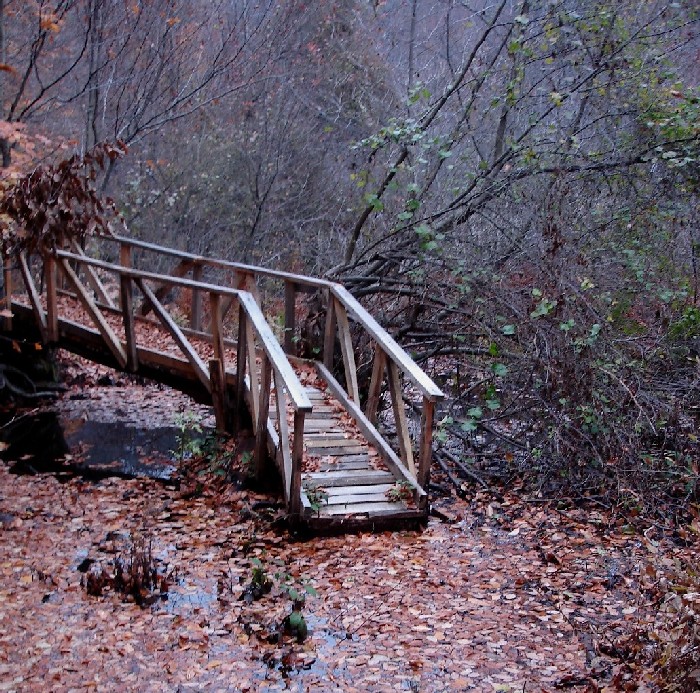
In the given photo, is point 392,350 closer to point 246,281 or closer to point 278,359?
point 278,359

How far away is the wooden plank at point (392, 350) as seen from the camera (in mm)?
6008

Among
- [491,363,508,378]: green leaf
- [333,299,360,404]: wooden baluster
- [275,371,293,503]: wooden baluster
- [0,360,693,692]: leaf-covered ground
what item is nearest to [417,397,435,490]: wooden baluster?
[0,360,693,692]: leaf-covered ground

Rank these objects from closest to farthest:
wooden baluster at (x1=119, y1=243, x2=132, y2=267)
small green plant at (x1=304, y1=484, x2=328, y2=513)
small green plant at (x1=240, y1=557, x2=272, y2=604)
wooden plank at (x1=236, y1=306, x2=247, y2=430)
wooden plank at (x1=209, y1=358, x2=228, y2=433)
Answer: small green plant at (x1=240, y1=557, x2=272, y2=604)
small green plant at (x1=304, y1=484, x2=328, y2=513)
wooden plank at (x1=236, y1=306, x2=247, y2=430)
wooden plank at (x1=209, y1=358, x2=228, y2=433)
wooden baluster at (x1=119, y1=243, x2=132, y2=267)

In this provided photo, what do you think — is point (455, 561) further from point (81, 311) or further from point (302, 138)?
point (302, 138)

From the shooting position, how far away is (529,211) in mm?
8109

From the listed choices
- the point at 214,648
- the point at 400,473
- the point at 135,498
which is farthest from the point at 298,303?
the point at 214,648

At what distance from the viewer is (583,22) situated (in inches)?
322

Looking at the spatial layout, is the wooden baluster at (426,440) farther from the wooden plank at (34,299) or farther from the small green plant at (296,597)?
the wooden plank at (34,299)

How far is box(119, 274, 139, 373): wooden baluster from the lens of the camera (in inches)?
334

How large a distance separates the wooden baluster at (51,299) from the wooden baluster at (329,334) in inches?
135

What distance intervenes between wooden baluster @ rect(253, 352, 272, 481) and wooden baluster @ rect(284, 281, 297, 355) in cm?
156

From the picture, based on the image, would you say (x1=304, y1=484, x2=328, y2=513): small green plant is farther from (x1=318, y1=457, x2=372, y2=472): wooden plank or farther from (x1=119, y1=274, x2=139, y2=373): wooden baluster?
(x1=119, y1=274, x2=139, y2=373): wooden baluster

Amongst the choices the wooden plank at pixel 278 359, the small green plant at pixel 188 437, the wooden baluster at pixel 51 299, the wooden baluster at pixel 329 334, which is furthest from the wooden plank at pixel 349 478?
the wooden baluster at pixel 51 299

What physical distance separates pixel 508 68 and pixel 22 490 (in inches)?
278
